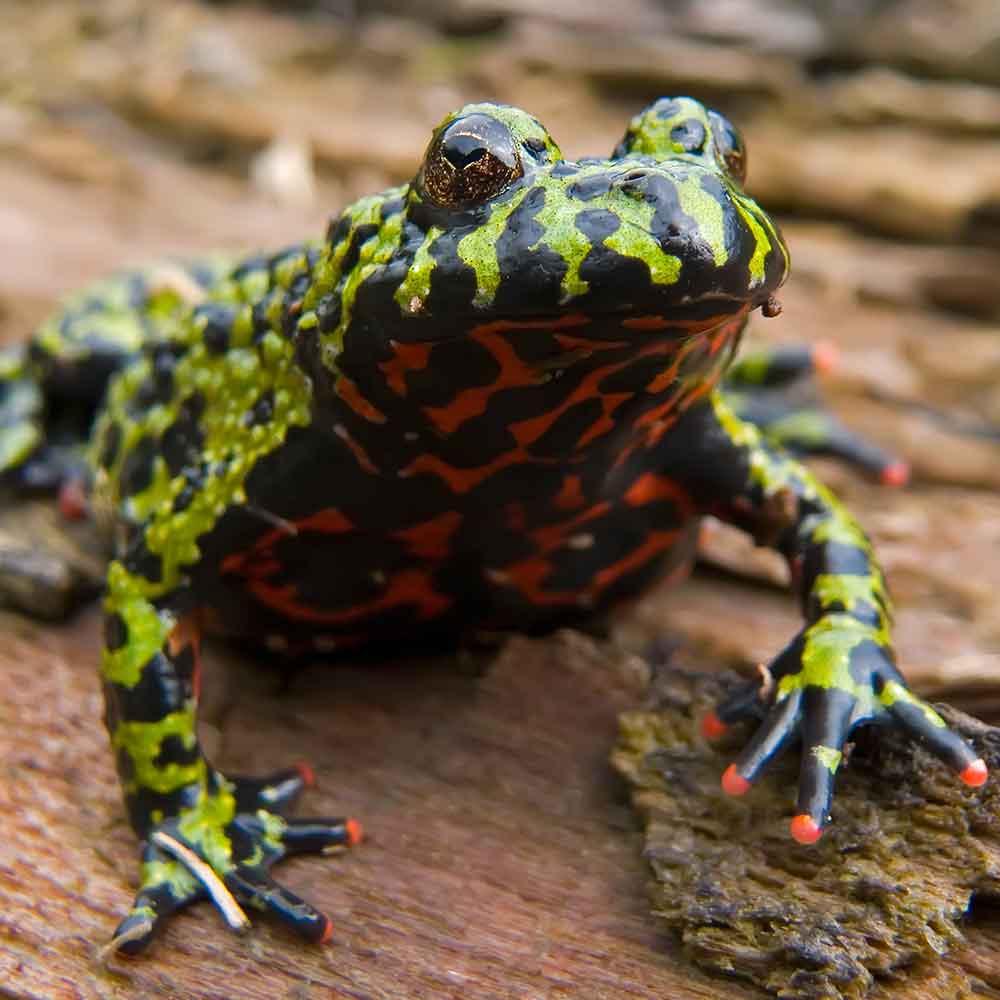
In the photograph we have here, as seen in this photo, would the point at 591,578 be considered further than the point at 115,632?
Yes

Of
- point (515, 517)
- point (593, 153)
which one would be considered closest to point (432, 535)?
point (515, 517)

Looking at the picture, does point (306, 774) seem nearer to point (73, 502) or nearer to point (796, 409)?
point (73, 502)

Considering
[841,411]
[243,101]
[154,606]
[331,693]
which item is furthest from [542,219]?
[243,101]

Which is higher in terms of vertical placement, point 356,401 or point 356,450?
point 356,401

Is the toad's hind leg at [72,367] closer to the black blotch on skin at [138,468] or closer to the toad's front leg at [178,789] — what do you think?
the black blotch on skin at [138,468]

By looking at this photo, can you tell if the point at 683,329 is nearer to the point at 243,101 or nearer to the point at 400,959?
the point at 400,959

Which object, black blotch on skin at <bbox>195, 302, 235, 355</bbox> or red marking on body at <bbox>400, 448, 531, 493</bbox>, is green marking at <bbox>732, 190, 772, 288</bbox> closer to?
red marking on body at <bbox>400, 448, 531, 493</bbox>

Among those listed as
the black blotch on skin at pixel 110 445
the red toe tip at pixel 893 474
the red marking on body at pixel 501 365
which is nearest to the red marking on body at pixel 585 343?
the red marking on body at pixel 501 365
